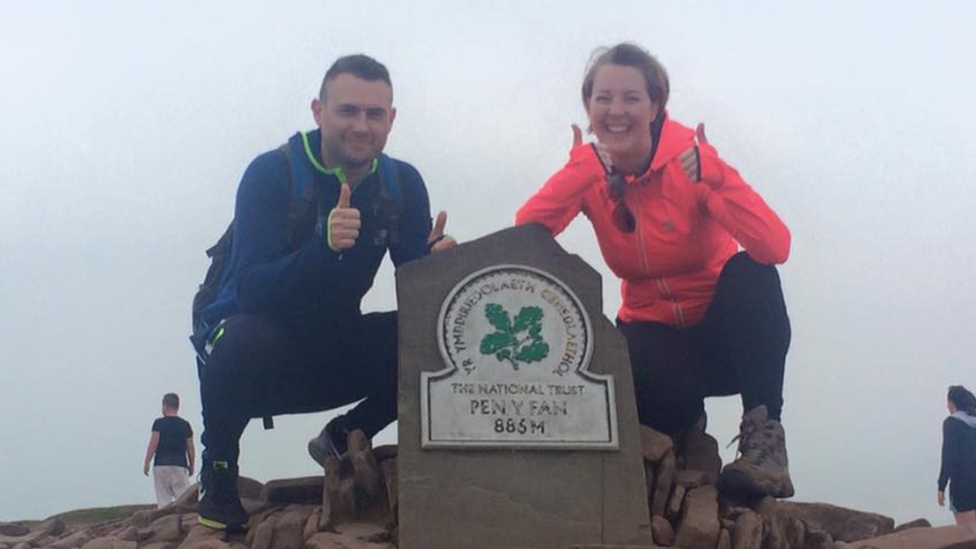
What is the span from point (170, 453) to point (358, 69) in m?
4.44

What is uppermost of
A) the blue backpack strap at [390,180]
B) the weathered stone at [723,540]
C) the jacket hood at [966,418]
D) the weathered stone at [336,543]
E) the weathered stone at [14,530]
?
the blue backpack strap at [390,180]

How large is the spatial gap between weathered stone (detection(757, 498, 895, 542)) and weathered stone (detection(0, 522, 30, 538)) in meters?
4.58

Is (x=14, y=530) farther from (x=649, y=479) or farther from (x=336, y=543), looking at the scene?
(x=649, y=479)

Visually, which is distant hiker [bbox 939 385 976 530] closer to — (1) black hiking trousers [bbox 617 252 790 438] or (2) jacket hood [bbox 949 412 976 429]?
(2) jacket hood [bbox 949 412 976 429]

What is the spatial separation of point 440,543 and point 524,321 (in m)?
1.21

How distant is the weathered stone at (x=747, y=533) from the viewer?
244 inches

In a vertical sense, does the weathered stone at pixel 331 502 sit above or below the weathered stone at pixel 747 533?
above

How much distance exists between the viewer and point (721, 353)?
7.06 meters

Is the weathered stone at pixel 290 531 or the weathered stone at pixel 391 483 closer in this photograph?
the weathered stone at pixel 290 531

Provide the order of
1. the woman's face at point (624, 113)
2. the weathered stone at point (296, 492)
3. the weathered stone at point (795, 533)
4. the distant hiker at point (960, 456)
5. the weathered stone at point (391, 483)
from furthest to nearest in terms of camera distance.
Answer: the distant hiker at point (960, 456)
the woman's face at point (624, 113)
the weathered stone at point (296, 492)
the weathered stone at point (795, 533)
the weathered stone at point (391, 483)

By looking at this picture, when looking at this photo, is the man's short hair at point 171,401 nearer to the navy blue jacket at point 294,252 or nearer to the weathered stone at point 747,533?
the navy blue jacket at point 294,252

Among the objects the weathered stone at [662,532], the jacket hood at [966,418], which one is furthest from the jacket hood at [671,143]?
the jacket hood at [966,418]

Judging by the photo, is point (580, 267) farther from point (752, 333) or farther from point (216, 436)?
point (216, 436)

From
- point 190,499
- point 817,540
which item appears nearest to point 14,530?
point 190,499
